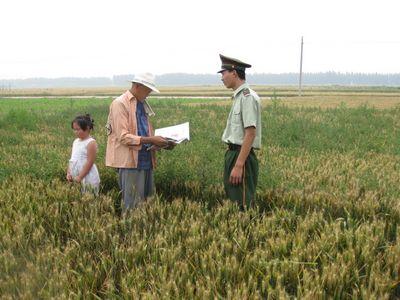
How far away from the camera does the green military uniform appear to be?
439 centimetres

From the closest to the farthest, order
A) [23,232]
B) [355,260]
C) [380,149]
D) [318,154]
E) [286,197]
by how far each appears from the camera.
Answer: [355,260] < [23,232] < [286,197] < [318,154] < [380,149]

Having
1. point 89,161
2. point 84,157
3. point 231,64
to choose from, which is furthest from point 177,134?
point 84,157

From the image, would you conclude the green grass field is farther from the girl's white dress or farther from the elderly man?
the elderly man

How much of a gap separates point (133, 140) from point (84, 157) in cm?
115

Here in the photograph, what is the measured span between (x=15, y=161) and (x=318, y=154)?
6.20 m

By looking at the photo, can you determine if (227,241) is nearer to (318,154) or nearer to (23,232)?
(23,232)

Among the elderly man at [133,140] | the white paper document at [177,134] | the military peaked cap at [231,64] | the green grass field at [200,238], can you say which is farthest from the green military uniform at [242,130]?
the elderly man at [133,140]

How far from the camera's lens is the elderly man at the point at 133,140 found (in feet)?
15.1

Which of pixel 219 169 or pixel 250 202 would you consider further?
pixel 219 169

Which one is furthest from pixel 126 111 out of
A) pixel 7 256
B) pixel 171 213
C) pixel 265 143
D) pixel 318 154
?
pixel 265 143

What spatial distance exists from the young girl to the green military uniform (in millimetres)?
1743

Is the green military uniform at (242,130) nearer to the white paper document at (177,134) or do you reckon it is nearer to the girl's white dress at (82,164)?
the white paper document at (177,134)

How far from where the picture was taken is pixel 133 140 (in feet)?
15.0

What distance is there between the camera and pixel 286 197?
554 cm
